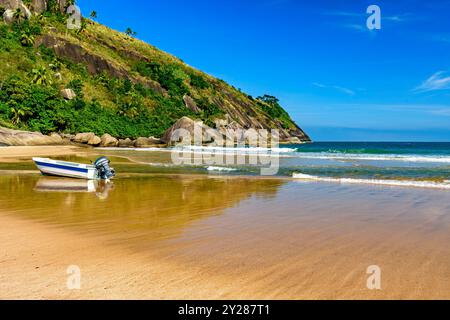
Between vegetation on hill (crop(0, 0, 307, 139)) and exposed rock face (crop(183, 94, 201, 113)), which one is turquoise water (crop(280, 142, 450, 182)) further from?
exposed rock face (crop(183, 94, 201, 113))

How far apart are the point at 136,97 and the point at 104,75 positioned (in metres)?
9.75

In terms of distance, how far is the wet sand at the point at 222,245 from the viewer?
16.5 ft

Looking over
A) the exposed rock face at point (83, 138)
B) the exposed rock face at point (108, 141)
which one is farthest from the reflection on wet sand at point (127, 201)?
the exposed rock face at point (108, 141)

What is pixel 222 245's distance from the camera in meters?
7.16

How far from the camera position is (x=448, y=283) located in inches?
206

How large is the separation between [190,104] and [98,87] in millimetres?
23419

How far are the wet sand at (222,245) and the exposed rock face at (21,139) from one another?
118ft

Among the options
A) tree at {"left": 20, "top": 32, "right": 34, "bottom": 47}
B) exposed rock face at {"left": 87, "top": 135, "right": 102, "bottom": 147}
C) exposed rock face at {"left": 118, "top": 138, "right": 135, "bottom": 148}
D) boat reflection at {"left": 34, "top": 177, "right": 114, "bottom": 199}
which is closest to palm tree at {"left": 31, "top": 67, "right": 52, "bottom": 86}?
tree at {"left": 20, "top": 32, "right": 34, "bottom": 47}

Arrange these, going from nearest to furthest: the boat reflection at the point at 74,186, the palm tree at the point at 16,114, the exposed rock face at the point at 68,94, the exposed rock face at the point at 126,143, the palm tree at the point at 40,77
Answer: the boat reflection at the point at 74,186, the palm tree at the point at 16,114, the exposed rock face at the point at 126,143, the palm tree at the point at 40,77, the exposed rock face at the point at 68,94

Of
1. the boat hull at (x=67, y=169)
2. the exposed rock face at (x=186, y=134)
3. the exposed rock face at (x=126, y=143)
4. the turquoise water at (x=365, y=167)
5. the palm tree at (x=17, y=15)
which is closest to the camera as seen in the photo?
the boat hull at (x=67, y=169)

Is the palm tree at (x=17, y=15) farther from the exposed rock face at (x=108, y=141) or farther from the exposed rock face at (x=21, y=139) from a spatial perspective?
the exposed rock face at (x=21, y=139)

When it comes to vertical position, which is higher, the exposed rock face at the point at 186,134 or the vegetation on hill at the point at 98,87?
the vegetation on hill at the point at 98,87

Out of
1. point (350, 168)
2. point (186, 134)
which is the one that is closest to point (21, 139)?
point (186, 134)
